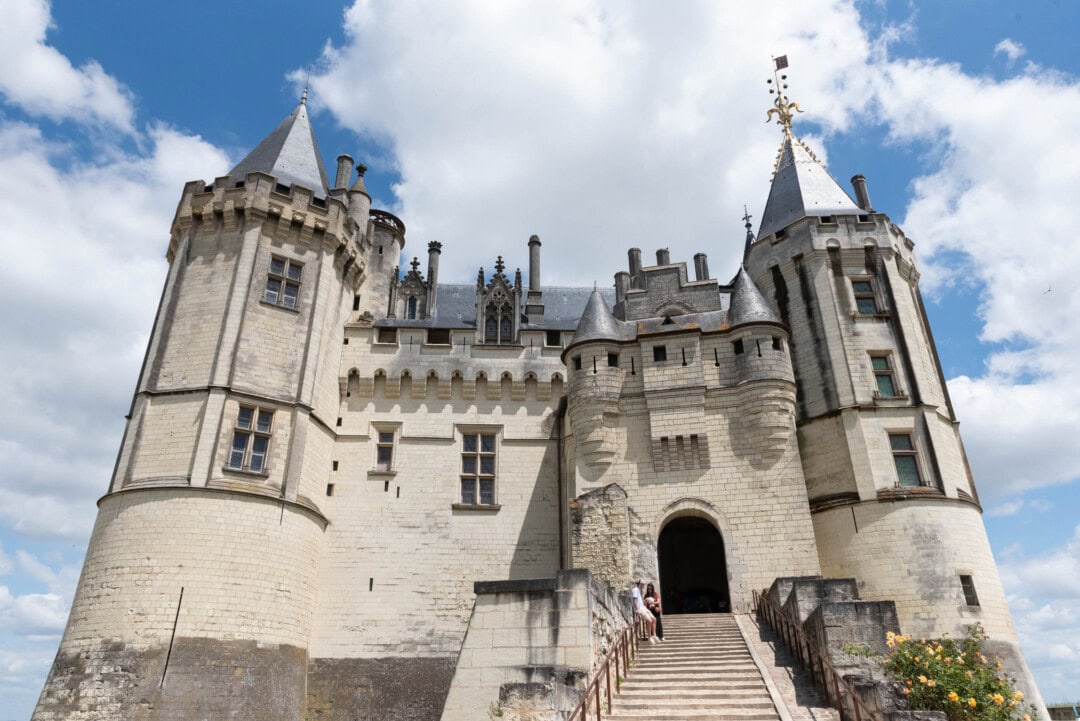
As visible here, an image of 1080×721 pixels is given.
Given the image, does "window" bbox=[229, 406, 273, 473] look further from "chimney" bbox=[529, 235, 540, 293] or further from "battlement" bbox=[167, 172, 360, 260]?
"chimney" bbox=[529, 235, 540, 293]

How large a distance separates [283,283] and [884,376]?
1726 centimetres

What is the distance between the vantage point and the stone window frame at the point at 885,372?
19312 mm

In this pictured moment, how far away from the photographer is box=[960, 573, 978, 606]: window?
1679cm

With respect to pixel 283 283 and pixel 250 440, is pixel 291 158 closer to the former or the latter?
pixel 283 283

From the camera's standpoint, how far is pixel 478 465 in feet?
71.8

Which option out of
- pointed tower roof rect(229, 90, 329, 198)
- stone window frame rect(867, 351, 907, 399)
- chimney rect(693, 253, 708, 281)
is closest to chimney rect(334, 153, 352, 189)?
pointed tower roof rect(229, 90, 329, 198)

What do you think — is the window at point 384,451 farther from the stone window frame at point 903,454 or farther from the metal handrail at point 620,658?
the stone window frame at point 903,454

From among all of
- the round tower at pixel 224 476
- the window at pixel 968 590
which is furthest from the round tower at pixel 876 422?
the round tower at pixel 224 476

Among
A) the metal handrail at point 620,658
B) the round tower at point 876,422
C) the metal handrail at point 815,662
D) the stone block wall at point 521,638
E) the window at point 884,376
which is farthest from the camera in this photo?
the window at point 884,376

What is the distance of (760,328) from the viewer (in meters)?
19.6

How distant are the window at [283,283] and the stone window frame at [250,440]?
133 inches

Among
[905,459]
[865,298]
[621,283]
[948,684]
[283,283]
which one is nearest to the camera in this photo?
[948,684]

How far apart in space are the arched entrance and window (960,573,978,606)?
6073 millimetres

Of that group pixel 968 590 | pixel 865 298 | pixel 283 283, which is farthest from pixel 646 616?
pixel 283 283
